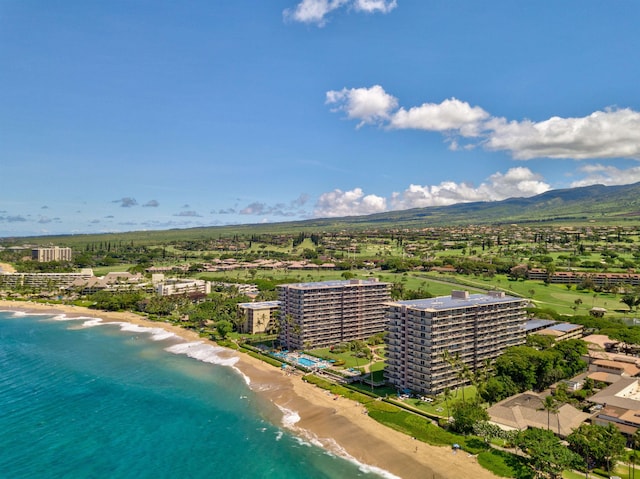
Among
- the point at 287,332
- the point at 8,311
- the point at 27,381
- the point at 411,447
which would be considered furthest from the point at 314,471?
the point at 8,311

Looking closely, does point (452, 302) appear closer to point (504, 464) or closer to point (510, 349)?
point (510, 349)

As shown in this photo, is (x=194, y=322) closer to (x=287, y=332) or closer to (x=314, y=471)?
(x=287, y=332)

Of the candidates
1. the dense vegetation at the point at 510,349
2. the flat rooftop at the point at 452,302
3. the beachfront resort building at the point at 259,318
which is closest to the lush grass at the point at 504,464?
the dense vegetation at the point at 510,349

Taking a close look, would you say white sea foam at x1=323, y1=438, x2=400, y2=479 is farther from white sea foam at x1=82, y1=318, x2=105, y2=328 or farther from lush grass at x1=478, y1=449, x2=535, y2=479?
white sea foam at x1=82, y1=318, x2=105, y2=328

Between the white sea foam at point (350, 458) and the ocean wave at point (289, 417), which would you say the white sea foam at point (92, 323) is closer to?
the ocean wave at point (289, 417)

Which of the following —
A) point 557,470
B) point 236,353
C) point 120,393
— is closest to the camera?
point 557,470

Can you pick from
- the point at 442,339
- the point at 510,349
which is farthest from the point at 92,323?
the point at 510,349
